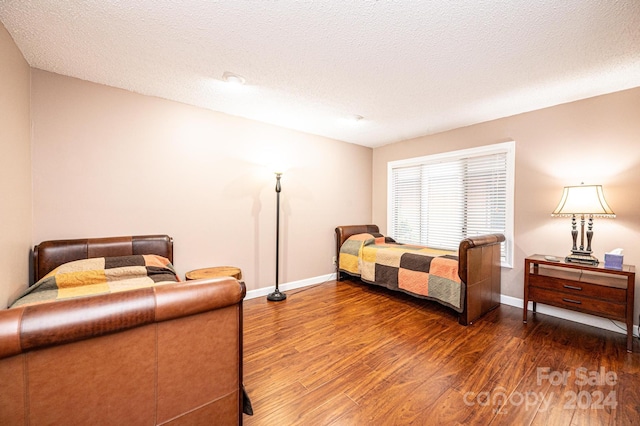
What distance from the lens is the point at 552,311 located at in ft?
9.51

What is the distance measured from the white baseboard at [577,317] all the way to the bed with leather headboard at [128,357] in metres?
3.40

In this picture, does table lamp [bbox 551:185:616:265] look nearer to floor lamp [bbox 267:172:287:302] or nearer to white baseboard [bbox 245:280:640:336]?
white baseboard [bbox 245:280:640:336]

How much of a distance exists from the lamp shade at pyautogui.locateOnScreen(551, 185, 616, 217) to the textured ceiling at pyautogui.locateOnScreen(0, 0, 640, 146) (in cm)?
99

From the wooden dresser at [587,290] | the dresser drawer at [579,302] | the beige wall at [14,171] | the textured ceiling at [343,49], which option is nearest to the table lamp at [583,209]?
the wooden dresser at [587,290]

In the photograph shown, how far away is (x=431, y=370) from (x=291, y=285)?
2.24 metres

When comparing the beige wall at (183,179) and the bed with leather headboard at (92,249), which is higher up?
the beige wall at (183,179)

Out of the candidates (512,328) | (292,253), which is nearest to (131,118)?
(292,253)

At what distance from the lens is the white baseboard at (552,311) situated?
2.52 meters

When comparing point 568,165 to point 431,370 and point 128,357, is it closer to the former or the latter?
point 431,370

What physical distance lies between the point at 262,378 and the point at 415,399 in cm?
102

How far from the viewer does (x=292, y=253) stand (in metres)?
3.81

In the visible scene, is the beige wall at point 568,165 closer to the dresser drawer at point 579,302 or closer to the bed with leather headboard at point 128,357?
the dresser drawer at point 579,302

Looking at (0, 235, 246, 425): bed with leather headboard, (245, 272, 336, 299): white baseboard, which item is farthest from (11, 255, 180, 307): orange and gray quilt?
(245, 272, 336, 299): white baseboard

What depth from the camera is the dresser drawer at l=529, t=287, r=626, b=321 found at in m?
2.22
